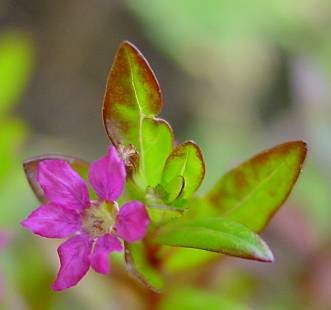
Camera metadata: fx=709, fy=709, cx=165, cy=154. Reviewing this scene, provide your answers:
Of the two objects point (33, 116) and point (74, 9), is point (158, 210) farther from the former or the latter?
point (74, 9)

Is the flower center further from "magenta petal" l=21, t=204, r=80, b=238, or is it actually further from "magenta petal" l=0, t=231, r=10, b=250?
"magenta petal" l=0, t=231, r=10, b=250

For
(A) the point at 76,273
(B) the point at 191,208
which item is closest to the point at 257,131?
(B) the point at 191,208

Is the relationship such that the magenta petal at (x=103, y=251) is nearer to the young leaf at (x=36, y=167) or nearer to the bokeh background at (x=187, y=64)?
the young leaf at (x=36, y=167)

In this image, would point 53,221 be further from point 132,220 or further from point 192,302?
point 192,302

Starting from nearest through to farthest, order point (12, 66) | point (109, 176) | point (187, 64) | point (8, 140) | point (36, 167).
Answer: point (109, 176)
point (36, 167)
point (8, 140)
point (12, 66)
point (187, 64)

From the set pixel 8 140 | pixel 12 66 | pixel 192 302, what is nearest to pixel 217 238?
pixel 192 302
